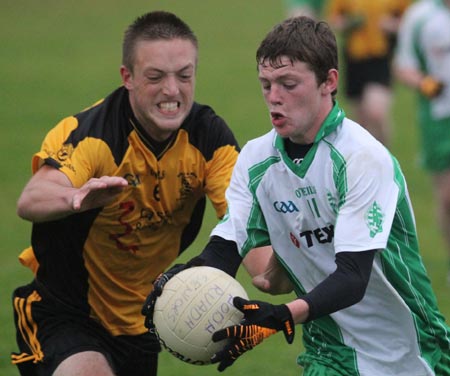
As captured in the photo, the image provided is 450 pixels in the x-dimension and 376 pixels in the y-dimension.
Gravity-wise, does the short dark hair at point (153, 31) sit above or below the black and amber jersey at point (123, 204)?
above

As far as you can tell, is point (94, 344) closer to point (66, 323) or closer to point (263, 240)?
point (66, 323)

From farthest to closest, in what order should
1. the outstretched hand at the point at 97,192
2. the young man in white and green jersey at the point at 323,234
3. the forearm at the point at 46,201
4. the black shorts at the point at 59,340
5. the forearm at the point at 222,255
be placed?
1. the black shorts at the point at 59,340
2. the forearm at the point at 46,201
3. the outstretched hand at the point at 97,192
4. the forearm at the point at 222,255
5. the young man in white and green jersey at the point at 323,234

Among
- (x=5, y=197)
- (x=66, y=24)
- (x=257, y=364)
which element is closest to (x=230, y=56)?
(x=66, y=24)

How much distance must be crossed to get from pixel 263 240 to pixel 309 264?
0.24 m

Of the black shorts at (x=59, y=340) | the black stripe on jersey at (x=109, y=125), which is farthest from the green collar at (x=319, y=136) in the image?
the black shorts at (x=59, y=340)

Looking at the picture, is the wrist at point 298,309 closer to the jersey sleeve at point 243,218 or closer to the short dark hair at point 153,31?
the jersey sleeve at point 243,218

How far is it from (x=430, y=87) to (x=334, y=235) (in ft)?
18.6

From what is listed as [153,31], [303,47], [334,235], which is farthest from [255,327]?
[153,31]

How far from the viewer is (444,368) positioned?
5.40 metres

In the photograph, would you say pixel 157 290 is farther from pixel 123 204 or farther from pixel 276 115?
pixel 123 204

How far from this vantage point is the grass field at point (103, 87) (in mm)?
10039

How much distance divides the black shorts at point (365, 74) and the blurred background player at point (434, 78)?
377 cm

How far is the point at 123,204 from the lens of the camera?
A: 6156mm

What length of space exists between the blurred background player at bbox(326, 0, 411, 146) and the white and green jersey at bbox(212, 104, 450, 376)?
360 inches
